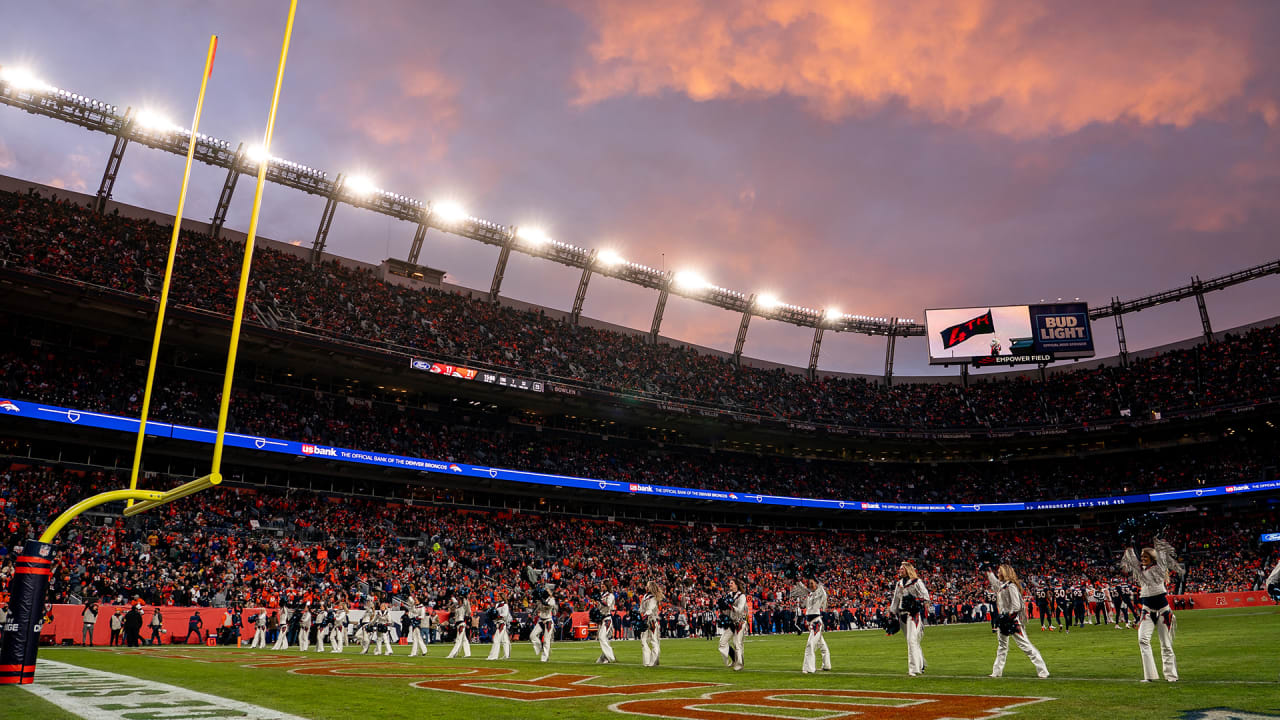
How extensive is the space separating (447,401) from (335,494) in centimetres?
907

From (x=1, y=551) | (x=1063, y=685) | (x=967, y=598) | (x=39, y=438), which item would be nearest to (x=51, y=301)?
(x=39, y=438)

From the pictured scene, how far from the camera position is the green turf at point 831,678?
30.1 ft

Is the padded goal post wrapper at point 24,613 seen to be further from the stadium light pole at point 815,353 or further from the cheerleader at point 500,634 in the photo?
the stadium light pole at point 815,353

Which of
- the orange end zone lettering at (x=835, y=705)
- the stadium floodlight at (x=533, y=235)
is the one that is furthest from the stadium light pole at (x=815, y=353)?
the orange end zone lettering at (x=835, y=705)

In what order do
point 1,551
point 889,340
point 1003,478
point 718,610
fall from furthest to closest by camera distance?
point 889,340, point 1003,478, point 718,610, point 1,551

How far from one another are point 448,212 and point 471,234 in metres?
2.34

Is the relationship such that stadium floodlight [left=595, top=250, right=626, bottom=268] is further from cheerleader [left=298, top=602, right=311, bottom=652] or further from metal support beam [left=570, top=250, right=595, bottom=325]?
cheerleader [left=298, top=602, right=311, bottom=652]

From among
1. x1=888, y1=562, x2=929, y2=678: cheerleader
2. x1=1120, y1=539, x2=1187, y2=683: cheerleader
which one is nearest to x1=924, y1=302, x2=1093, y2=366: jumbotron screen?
x1=888, y1=562, x2=929, y2=678: cheerleader

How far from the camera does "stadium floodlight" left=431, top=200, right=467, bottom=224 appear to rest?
4788 cm

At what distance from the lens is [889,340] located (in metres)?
69.2

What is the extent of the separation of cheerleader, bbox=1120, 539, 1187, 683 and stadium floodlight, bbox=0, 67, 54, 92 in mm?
46308

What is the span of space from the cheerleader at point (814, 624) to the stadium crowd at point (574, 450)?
30.3 metres

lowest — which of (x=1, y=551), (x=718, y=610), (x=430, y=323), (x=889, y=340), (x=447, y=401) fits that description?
(x=718, y=610)

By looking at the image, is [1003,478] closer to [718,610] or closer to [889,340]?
[889,340]
